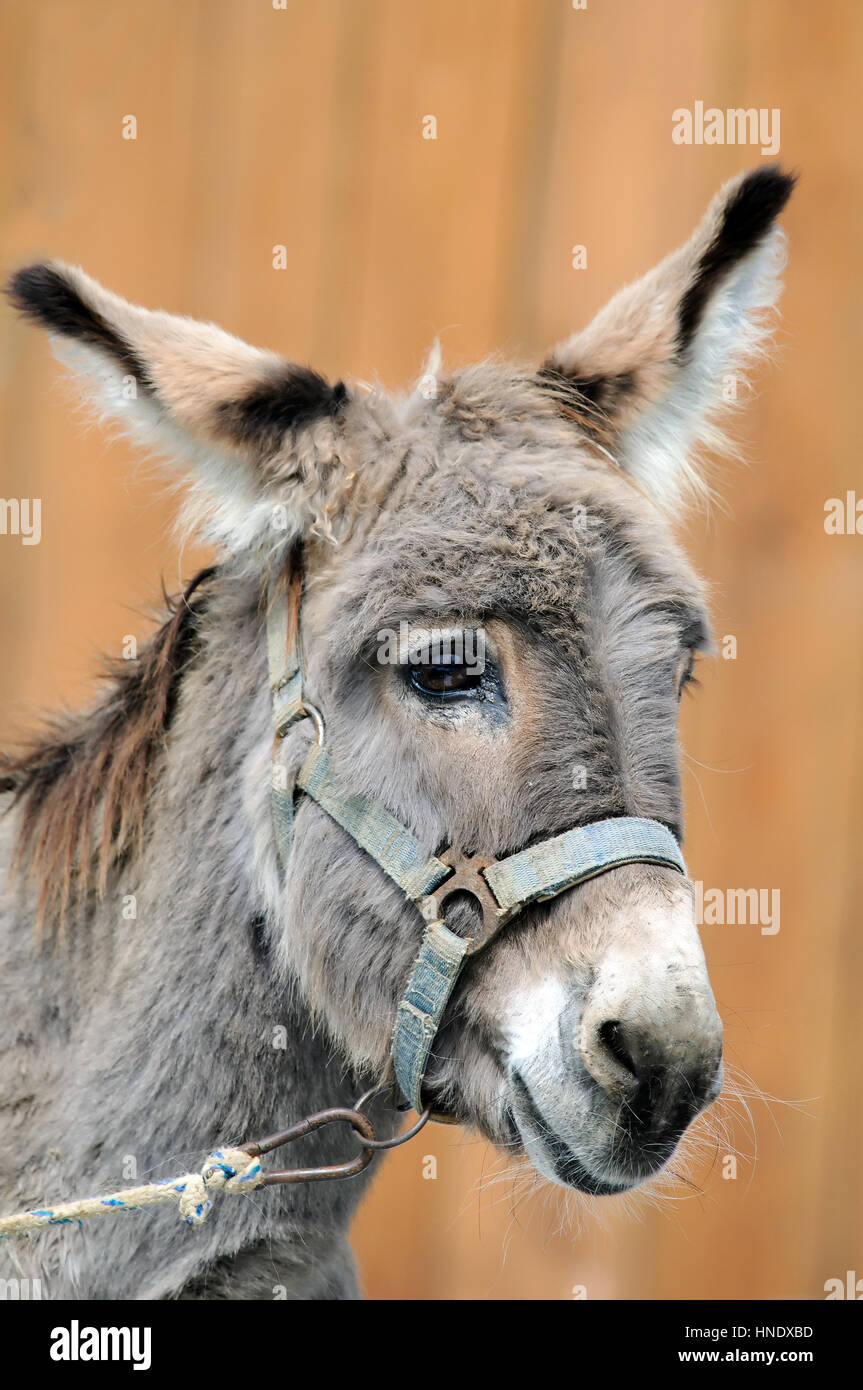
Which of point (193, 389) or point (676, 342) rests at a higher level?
point (676, 342)

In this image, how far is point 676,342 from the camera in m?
2.45

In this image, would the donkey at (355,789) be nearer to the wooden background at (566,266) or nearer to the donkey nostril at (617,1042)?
the donkey nostril at (617,1042)

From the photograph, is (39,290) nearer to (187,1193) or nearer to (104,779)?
(104,779)

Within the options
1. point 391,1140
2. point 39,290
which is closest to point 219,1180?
point 391,1140

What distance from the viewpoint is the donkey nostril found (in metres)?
1.72

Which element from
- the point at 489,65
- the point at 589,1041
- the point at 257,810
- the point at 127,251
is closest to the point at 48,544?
the point at 127,251

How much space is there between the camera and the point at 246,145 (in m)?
4.68

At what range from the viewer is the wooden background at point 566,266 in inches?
178

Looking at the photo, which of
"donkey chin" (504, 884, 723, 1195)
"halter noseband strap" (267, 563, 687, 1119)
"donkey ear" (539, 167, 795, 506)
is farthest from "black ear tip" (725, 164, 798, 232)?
"donkey chin" (504, 884, 723, 1195)

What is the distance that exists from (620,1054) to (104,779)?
1259mm

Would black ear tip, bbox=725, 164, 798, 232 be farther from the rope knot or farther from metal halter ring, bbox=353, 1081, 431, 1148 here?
the rope knot

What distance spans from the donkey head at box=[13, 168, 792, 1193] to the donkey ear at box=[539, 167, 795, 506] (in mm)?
28

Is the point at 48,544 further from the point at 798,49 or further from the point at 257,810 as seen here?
the point at 798,49

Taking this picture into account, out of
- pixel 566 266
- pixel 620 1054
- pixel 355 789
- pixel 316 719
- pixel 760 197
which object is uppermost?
pixel 566 266
